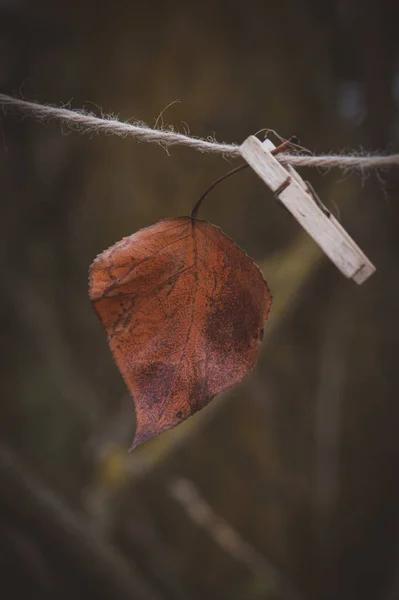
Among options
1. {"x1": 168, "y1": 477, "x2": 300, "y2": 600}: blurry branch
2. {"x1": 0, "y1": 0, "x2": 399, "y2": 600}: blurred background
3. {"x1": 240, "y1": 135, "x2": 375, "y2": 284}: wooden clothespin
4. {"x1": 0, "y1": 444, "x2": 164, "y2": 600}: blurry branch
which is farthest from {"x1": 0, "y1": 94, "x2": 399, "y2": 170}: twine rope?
{"x1": 168, "y1": 477, "x2": 300, "y2": 600}: blurry branch

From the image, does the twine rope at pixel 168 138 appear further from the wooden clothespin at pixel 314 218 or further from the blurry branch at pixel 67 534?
the blurry branch at pixel 67 534

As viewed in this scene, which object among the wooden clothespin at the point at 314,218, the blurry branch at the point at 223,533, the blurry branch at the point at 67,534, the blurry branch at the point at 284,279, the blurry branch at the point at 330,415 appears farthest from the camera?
the blurry branch at the point at 330,415

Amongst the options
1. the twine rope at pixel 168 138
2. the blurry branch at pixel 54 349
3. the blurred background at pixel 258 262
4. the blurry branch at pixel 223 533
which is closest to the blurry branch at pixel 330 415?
the blurred background at pixel 258 262

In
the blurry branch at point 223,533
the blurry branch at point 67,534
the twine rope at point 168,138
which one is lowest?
the blurry branch at point 223,533

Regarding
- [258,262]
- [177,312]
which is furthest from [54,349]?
[177,312]

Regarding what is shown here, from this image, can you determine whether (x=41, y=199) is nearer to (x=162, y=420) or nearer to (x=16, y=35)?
(x=16, y=35)
